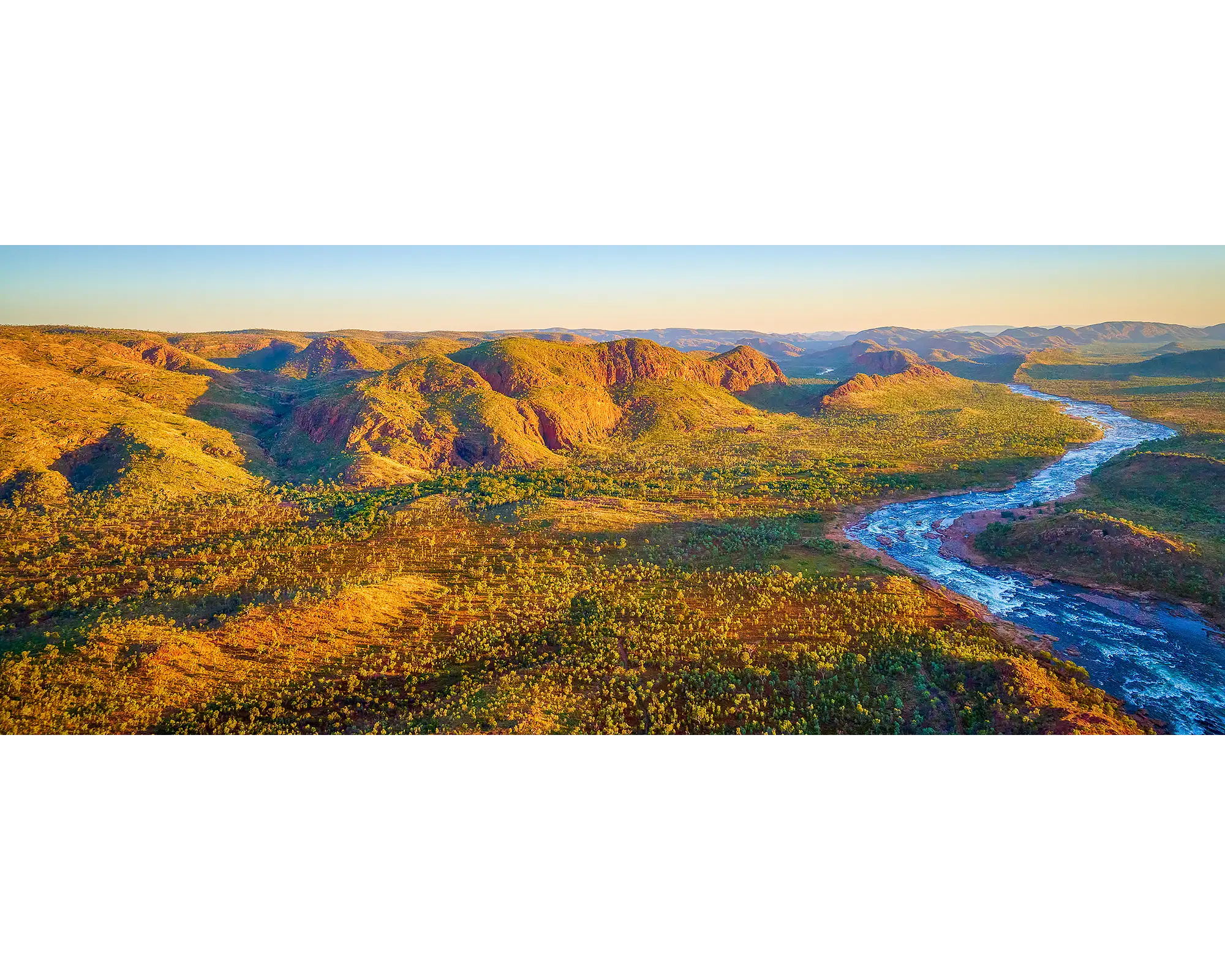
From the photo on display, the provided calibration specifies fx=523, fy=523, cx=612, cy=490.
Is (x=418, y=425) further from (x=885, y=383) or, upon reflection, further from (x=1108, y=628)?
(x=885, y=383)

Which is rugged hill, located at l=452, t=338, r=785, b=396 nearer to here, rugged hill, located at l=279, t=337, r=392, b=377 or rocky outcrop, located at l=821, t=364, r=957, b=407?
rugged hill, located at l=279, t=337, r=392, b=377

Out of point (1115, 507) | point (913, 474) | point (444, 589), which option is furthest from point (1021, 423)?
point (444, 589)

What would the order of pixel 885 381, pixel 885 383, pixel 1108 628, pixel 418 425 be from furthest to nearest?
pixel 885 381
pixel 885 383
pixel 418 425
pixel 1108 628

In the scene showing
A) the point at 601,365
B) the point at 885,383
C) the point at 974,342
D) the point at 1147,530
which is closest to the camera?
the point at 1147,530

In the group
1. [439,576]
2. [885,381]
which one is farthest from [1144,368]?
[439,576]

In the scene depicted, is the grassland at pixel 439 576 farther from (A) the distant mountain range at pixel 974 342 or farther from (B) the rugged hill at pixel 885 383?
(A) the distant mountain range at pixel 974 342

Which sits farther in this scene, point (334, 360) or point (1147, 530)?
point (334, 360)

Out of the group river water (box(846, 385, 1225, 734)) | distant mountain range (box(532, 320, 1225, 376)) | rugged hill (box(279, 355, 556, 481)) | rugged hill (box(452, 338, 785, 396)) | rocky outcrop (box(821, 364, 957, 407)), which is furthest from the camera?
distant mountain range (box(532, 320, 1225, 376))

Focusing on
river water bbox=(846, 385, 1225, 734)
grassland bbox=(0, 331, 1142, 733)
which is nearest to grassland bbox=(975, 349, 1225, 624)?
river water bbox=(846, 385, 1225, 734)

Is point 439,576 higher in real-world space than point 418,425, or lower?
lower
